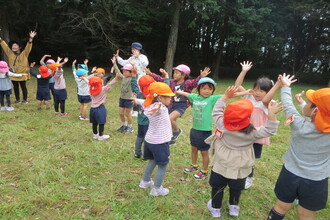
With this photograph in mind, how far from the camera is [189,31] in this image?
77.5 feet

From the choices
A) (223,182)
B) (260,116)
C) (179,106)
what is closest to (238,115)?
(223,182)

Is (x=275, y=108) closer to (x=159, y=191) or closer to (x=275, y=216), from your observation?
(x=275, y=216)

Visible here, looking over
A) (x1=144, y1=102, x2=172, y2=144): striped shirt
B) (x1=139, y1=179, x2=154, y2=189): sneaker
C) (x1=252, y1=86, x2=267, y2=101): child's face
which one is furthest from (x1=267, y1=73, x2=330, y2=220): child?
(x1=139, y1=179, x2=154, y2=189): sneaker

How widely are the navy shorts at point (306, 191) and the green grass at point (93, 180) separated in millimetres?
857

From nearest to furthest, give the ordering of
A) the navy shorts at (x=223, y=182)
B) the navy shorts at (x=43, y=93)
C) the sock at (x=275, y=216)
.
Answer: the sock at (x=275, y=216)
the navy shorts at (x=223, y=182)
the navy shorts at (x=43, y=93)

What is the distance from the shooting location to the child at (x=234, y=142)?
2.47 meters

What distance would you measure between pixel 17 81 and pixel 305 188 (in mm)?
8147

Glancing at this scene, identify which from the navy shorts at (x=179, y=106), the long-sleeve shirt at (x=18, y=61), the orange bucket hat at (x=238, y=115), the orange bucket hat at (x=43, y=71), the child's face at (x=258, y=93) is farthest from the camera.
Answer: the long-sleeve shirt at (x=18, y=61)

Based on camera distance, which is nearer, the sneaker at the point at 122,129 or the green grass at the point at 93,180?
the green grass at the point at 93,180

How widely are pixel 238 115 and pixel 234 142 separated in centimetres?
38

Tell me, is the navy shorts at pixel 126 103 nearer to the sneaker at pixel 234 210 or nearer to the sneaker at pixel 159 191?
the sneaker at pixel 159 191

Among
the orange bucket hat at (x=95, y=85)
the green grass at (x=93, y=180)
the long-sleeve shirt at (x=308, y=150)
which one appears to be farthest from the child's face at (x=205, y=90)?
the orange bucket hat at (x=95, y=85)

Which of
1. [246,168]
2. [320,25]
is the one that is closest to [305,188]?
[246,168]

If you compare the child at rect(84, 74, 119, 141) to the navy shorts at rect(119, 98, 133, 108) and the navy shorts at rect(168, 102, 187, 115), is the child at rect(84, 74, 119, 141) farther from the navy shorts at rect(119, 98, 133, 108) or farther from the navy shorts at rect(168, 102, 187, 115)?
the navy shorts at rect(168, 102, 187, 115)
